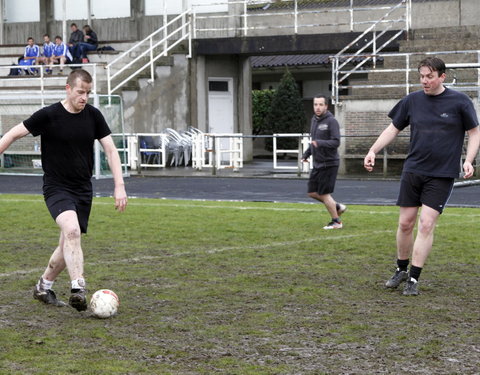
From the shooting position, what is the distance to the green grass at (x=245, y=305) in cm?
627

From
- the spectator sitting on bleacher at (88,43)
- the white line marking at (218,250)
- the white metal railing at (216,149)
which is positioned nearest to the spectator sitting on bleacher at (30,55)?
the spectator sitting on bleacher at (88,43)

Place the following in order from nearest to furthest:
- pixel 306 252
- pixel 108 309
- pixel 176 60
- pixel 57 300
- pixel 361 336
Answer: pixel 361 336 → pixel 108 309 → pixel 57 300 → pixel 306 252 → pixel 176 60

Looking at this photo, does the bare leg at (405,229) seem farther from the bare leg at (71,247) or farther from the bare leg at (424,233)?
the bare leg at (71,247)

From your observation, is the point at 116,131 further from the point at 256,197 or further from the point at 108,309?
the point at 108,309

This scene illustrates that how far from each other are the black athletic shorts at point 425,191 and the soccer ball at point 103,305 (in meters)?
2.76

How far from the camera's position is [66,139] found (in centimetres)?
797

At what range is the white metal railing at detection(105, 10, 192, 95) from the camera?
31484mm

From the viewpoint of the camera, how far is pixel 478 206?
17125 millimetres

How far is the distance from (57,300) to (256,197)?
38.9 ft

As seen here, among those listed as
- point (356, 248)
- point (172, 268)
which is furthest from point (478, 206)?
point (172, 268)

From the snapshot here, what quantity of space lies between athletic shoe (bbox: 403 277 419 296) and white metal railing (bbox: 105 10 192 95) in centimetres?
2256

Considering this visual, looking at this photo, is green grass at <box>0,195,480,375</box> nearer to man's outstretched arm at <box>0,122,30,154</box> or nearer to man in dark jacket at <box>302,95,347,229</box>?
man in dark jacket at <box>302,95,347,229</box>

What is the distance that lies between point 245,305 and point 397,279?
5.27 feet

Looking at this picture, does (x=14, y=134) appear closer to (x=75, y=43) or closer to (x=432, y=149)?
(x=432, y=149)
